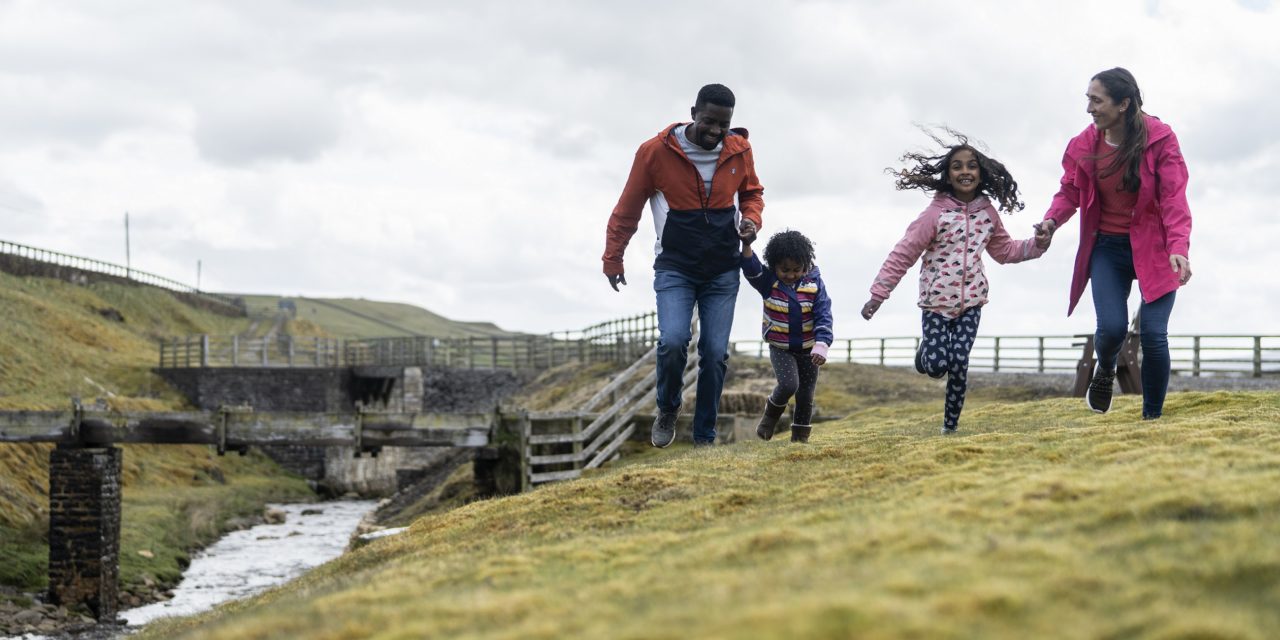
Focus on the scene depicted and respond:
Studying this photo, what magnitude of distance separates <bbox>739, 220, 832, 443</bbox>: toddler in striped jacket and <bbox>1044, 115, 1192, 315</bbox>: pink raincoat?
6.04ft

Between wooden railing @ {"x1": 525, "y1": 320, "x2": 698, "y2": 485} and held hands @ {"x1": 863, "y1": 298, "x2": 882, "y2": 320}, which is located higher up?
held hands @ {"x1": 863, "y1": 298, "x2": 882, "y2": 320}

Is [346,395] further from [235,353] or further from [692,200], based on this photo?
[692,200]

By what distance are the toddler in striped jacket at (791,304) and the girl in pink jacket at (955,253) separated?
1.76 ft

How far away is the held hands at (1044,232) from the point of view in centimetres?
880

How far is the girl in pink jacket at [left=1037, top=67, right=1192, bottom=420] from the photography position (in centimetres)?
830

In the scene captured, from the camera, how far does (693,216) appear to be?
8.91 metres

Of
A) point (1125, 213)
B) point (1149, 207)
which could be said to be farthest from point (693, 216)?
point (1149, 207)

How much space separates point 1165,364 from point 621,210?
426 centimetres

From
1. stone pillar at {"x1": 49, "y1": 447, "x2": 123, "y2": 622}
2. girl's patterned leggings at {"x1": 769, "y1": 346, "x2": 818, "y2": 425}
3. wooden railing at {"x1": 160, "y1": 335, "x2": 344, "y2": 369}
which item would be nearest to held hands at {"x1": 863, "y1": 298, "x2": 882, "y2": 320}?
girl's patterned leggings at {"x1": 769, "y1": 346, "x2": 818, "y2": 425}

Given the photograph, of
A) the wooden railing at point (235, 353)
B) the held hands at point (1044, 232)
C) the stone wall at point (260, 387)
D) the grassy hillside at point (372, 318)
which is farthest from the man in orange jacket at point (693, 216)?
the grassy hillside at point (372, 318)

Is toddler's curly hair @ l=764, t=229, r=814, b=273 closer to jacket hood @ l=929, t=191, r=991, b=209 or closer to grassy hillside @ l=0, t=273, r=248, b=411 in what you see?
jacket hood @ l=929, t=191, r=991, b=209

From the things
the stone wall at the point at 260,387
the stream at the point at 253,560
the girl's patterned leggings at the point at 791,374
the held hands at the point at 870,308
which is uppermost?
the held hands at the point at 870,308

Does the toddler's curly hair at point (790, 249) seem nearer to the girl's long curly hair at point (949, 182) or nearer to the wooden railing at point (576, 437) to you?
the girl's long curly hair at point (949, 182)

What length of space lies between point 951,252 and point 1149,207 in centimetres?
140
